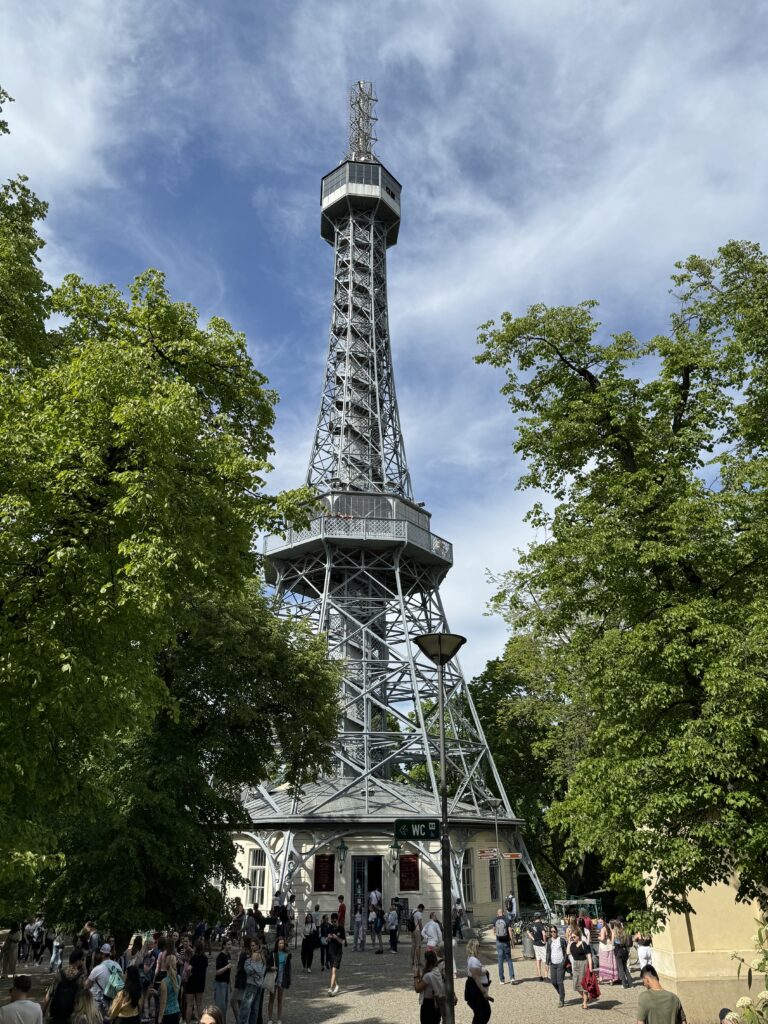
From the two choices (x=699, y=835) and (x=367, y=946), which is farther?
(x=367, y=946)

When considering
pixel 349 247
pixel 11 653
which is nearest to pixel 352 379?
pixel 349 247

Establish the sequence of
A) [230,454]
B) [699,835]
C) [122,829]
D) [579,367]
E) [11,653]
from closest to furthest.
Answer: [11,653] → [699,835] → [230,454] → [579,367] → [122,829]

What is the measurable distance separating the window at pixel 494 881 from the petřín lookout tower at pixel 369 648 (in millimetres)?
85

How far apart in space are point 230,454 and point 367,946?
21198 mm

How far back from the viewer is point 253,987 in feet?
39.3

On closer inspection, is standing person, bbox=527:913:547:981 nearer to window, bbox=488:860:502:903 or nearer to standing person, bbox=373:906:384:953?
standing person, bbox=373:906:384:953

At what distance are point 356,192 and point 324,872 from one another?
42922 mm

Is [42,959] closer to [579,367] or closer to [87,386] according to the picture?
[87,386]

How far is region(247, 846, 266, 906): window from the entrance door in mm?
4180

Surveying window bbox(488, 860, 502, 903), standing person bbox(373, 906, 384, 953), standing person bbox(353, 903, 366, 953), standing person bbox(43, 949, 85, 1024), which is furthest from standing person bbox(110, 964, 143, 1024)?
window bbox(488, 860, 502, 903)

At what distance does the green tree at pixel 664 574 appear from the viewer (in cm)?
1073

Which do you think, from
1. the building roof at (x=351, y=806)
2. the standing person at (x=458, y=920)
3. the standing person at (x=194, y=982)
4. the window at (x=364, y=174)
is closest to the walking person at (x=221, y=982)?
the standing person at (x=194, y=982)

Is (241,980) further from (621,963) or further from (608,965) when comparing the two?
(621,963)

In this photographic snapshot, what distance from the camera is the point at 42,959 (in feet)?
80.2
